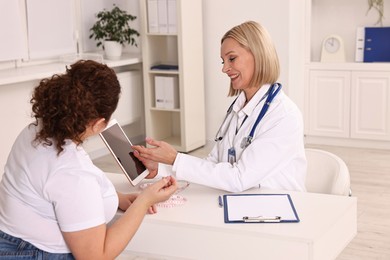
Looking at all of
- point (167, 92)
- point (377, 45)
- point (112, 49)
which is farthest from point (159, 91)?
point (377, 45)

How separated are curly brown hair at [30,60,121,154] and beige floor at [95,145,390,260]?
2.17 metres

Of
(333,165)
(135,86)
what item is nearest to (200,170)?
(333,165)

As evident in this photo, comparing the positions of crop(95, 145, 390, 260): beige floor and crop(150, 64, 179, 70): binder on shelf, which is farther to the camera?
crop(150, 64, 179, 70): binder on shelf

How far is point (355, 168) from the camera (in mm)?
5273

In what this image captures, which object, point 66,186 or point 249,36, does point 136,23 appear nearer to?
point 249,36

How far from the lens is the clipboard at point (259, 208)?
203 centimetres

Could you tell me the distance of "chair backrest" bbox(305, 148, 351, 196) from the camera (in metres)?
2.44

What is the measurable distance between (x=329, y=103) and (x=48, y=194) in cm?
457

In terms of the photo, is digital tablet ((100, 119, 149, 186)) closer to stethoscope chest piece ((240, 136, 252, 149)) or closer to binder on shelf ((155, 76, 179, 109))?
stethoscope chest piece ((240, 136, 252, 149))

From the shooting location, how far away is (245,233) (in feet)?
6.45

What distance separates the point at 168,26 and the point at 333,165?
3.35 meters

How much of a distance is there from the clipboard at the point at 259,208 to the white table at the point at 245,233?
0.9 inches

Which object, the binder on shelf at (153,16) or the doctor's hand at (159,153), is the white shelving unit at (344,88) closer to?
the binder on shelf at (153,16)

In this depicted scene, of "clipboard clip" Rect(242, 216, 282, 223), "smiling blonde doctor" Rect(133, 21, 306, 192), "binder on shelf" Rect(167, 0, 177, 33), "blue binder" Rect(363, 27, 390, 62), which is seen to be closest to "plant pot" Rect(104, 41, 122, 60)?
"binder on shelf" Rect(167, 0, 177, 33)
